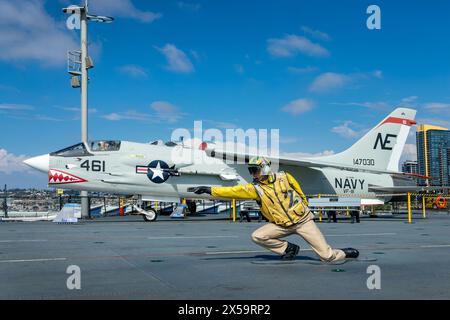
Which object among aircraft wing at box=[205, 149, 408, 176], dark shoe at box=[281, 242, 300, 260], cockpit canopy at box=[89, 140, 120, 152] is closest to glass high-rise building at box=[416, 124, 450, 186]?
aircraft wing at box=[205, 149, 408, 176]

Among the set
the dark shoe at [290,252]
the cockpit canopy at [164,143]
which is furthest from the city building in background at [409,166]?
the dark shoe at [290,252]

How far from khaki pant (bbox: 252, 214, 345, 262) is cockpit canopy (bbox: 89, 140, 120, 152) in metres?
14.3

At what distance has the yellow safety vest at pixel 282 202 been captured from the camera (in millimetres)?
6219

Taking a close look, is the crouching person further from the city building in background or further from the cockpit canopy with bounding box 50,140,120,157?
the city building in background

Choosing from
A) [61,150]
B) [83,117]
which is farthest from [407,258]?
[83,117]

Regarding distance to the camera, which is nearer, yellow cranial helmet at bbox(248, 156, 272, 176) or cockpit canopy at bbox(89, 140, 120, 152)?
yellow cranial helmet at bbox(248, 156, 272, 176)

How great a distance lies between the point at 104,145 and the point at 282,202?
580 inches

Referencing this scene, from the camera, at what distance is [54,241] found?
9.83 meters

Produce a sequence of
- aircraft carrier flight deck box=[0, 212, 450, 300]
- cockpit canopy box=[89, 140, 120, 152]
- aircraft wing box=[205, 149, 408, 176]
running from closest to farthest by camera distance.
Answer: aircraft carrier flight deck box=[0, 212, 450, 300], cockpit canopy box=[89, 140, 120, 152], aircraft wing box=[205, 149, 408, 176]

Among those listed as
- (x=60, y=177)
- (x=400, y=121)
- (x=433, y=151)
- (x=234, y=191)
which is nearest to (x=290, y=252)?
(x=234, y=191)

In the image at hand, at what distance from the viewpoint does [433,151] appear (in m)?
82.2

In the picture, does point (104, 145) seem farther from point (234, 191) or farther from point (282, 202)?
point (282, 202)

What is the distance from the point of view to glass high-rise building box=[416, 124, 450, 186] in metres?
75.9
